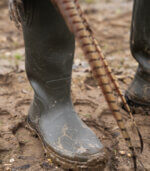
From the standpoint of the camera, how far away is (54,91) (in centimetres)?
134

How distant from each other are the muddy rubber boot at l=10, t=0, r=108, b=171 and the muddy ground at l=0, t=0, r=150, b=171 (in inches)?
4.1

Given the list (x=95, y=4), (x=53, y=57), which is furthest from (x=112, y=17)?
(x=53, y=57)

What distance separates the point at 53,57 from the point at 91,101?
2.24ft

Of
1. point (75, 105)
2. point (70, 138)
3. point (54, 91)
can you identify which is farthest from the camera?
point (75, 105)

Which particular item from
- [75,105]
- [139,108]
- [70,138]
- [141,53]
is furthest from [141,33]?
[70,138]

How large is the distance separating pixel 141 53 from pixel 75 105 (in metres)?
0.56

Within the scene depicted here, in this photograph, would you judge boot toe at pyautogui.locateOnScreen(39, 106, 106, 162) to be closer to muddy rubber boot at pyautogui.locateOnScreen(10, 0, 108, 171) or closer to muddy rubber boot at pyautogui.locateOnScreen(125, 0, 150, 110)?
muddy rubber boot at pyautogui.locateOnScreen(10, 0, 108, 171)

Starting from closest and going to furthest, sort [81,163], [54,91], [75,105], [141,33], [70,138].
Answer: [81,163], [70,138], [54,91], [141,33], [75,105]

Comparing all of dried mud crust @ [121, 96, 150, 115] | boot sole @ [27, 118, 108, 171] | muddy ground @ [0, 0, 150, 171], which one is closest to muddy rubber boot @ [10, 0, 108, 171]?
boot sole @ [27, 118, 108, 171]

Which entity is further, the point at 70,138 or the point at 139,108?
the point at 139,108

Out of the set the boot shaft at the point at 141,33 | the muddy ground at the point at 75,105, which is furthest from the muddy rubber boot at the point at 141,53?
the muddy ground at the point at 75,105

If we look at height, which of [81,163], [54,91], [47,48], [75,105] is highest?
[47,48]

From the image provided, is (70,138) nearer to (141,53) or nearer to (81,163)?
(81,163)

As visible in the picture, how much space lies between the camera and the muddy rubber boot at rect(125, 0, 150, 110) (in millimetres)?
1560
